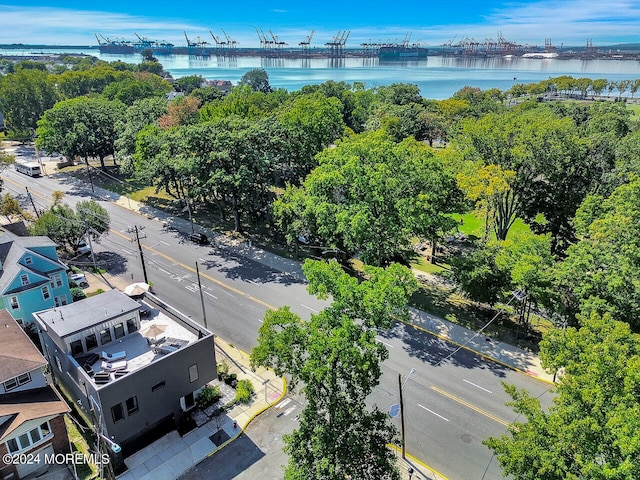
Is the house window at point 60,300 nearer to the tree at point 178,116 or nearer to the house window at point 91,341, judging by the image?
the house window at point 91,341

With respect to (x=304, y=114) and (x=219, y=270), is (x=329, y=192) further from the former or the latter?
(x=304, y=114)

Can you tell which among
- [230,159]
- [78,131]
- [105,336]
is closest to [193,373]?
[105,336]

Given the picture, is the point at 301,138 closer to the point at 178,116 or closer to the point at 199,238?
the point at 199,238

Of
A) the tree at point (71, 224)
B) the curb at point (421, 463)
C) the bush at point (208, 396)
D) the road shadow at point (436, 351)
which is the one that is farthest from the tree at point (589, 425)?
the tree at point (71, 224)

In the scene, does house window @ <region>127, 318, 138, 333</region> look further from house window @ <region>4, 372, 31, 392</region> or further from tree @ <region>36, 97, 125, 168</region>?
tree @ <region>36, 97, 125, 168</region>

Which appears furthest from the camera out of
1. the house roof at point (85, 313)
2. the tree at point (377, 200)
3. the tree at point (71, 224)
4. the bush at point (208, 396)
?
the tree at point (71, 224)

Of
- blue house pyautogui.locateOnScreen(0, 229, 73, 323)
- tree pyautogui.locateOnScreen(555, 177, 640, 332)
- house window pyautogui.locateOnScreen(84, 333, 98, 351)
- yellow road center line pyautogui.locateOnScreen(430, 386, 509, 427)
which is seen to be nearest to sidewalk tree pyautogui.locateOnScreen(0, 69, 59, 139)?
blue house pyautogui.locateOnScreen(0, 229, 73, 323)
